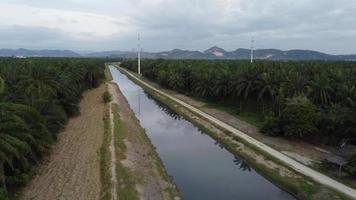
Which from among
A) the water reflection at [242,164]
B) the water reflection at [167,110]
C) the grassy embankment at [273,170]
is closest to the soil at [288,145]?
the grassy embankment at [273,170]

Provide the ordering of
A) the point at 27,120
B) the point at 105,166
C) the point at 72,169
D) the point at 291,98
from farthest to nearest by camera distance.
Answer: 1. the point at 291,98
2. the point at 105,166
3. the point at 72,169
4. the point at 27,120

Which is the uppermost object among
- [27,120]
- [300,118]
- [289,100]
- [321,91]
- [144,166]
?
[321,91]

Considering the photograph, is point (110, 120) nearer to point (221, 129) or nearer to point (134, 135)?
point (134, 135)

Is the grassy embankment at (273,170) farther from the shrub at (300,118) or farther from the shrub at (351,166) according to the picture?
the shrub at (300,118)

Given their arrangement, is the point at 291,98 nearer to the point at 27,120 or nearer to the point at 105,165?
the point at 105,165

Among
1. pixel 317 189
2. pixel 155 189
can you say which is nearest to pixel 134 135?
pixel 155 189

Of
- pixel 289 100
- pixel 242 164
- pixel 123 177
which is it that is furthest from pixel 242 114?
pixel 123 177
